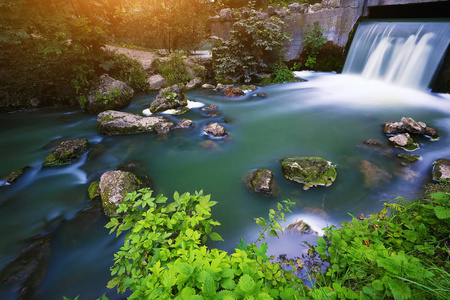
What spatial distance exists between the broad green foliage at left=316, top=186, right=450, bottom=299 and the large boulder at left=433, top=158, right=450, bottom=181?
2.71 m

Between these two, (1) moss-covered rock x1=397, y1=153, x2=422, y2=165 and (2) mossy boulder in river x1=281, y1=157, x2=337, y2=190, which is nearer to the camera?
(2) mossy boulder in river x1=281, y1=157, x2=337, y2=190

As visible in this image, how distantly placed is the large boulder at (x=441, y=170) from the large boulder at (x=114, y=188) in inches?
240

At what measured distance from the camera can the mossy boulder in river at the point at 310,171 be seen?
14.5 ft

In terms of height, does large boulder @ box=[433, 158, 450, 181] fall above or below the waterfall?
below

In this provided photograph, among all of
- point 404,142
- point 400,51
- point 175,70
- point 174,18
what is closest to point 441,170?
point 404,142

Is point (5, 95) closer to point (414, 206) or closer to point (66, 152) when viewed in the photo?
point (66, 152)

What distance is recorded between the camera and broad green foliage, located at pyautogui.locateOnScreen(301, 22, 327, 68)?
11398mm

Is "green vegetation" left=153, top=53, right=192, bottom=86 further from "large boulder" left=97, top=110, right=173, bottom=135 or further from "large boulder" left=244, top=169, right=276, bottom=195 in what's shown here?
"large boulder" left=244, top=169, right=276, bottom=195

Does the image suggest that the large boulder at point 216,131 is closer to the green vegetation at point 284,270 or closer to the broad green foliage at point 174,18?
the green vegetation at point 284,270

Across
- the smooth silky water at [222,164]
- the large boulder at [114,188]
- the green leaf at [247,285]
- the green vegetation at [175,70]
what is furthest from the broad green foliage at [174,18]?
the green leaf at [247,285]

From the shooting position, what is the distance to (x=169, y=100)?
867 cm

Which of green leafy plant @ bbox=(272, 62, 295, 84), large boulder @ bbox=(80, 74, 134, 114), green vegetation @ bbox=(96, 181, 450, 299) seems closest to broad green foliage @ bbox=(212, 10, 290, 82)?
green leafy plant @ bbox=(272, 62, 295, 84)

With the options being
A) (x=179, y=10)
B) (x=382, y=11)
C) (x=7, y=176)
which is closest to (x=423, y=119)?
(x=382, y=11)

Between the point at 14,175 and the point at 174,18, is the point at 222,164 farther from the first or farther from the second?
the point at 174,18
